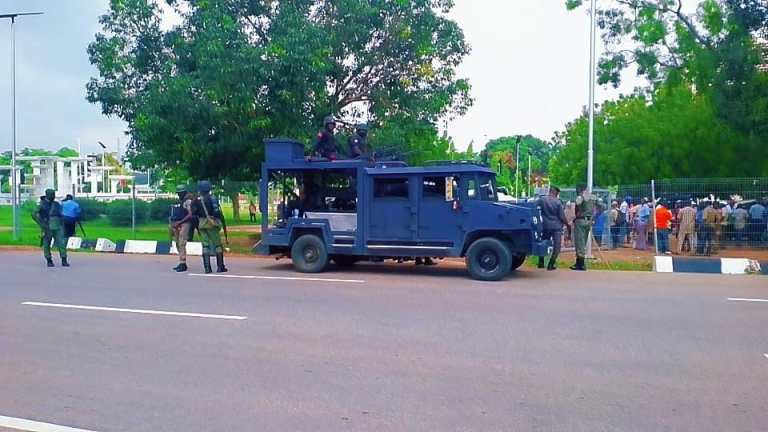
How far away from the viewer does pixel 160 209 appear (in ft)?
80.0

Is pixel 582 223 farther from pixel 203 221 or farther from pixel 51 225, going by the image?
pixel 51 225

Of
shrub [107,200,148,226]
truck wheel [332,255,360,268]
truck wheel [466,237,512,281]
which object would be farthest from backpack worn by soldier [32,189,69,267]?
truck wheel [466,237,512,281]

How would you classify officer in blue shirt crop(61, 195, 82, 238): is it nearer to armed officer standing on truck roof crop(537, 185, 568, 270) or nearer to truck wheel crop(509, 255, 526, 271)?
truck wheel crop(509, 255, 526, 271)

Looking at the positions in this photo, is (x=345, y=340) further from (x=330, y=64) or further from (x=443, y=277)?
(x=330, y=64)

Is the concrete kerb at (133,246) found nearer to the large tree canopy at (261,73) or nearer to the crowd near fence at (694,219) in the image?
the large tree canopy at (261,73)

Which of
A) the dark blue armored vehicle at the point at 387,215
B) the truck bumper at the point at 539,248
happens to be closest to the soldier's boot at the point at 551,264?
the dark blue armored vehicle at the point at 387,215

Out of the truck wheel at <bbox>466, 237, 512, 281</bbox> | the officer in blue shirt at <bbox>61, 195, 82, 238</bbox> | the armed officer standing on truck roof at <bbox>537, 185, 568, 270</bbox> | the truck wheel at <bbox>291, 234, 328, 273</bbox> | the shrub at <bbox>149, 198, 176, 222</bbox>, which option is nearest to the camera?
the truck wheel at <bbox>466, 237, 512, 281</bbox>

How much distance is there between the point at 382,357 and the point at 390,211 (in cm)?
710

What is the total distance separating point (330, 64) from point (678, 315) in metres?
11.6

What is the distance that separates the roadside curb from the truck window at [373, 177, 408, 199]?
606 cm

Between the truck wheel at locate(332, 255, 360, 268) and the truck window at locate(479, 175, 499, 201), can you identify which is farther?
the truck wheel at locate(332, 255, 360, 268)

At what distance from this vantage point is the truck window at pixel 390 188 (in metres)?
14.2

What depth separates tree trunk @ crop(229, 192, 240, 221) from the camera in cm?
2391

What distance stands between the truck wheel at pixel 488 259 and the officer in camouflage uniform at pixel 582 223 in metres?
2.95
